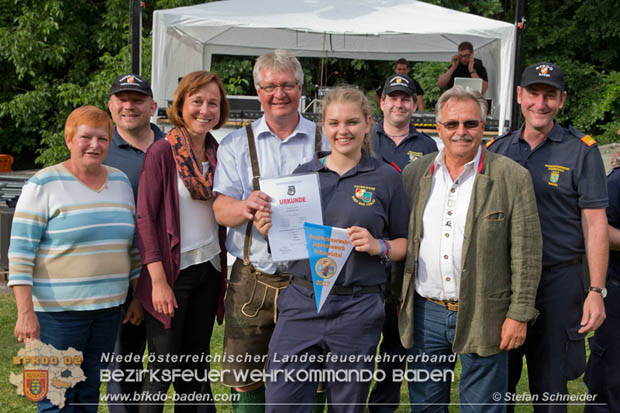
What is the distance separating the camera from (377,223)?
2.84 metres

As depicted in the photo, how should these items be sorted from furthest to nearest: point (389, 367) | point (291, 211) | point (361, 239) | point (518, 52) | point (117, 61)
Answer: point (117, 61)
point (518, 52)
point (389, 367)
point (291, 211)
point (361, 239)

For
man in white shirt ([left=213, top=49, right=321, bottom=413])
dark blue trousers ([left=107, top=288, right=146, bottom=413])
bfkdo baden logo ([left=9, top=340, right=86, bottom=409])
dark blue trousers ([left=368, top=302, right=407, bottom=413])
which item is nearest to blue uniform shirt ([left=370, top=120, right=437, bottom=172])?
dark blue trousers ([left=368, top=302, right=407, bottom=413])

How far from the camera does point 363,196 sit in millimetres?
2822

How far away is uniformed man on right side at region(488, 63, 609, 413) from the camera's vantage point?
3.22 m

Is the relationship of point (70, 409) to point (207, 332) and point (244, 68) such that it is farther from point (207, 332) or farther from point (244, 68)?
point (244, 68)

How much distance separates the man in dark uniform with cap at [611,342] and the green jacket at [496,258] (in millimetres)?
1108

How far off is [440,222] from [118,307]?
1.70 metres

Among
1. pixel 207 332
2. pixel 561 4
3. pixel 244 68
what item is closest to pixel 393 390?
pixel 207 332

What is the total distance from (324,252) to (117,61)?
1236 centimetres

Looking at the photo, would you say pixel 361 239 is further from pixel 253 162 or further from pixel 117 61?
pixel 117 61

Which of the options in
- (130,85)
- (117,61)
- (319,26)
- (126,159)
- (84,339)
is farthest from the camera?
(117,61)

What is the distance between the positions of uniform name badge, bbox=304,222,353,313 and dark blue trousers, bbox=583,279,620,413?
1.91 metres

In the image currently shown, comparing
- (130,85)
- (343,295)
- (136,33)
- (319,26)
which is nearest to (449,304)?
(343,295)

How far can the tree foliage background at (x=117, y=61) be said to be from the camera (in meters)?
14.9
